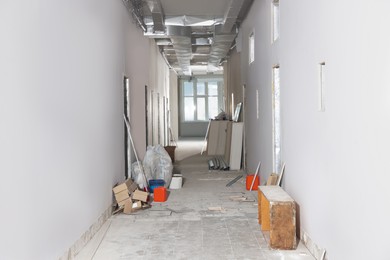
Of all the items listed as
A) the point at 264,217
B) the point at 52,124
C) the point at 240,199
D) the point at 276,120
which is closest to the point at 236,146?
the point at 240,199

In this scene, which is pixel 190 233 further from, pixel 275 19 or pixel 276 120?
pixel 275 19

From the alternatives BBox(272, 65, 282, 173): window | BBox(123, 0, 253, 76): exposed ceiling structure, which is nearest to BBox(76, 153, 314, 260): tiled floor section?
BBox(272, 65, 282, 173): window

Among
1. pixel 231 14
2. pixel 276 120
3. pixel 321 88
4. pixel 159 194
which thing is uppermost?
pixel 231 14

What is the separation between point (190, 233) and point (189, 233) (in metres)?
0.01

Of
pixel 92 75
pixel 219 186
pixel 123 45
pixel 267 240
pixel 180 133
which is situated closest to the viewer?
pixel 267 240

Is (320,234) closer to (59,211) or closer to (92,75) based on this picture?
(59,211)

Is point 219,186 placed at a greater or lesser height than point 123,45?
lesser

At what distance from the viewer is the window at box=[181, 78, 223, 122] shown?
869 inches

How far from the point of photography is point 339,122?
3164 millimetres

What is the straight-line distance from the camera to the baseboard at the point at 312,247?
365cm

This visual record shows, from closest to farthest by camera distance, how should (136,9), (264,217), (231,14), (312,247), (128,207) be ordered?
(312,247) < (264,217) < (128,207) < (136,9) < (231,14)

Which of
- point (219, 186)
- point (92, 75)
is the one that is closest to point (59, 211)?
point (92, 75)

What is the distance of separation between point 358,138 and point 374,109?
0.30 metres

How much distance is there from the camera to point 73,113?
3.93 meters
